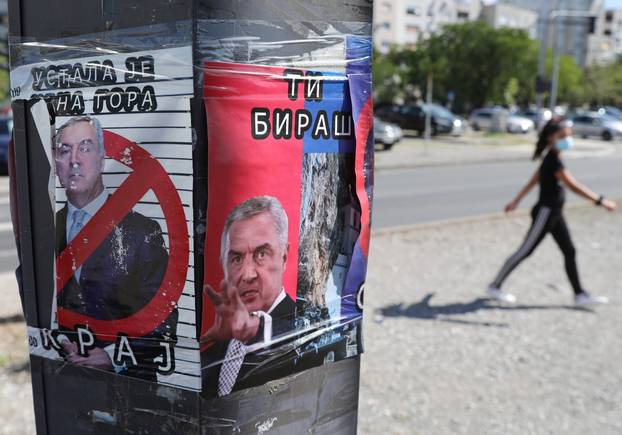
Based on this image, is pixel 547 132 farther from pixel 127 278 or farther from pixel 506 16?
pixel 506 16

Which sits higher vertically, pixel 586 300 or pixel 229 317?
pixel 229 317

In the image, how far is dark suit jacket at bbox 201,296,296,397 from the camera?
1.79 meters

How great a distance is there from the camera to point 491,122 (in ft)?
137

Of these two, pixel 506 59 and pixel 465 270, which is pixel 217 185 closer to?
pixel 465 270

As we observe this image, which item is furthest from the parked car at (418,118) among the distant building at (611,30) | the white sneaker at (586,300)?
the distant building at (611,30)

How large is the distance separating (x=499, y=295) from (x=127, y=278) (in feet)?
16.8

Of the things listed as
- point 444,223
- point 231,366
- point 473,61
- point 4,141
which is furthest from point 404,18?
point 231,366

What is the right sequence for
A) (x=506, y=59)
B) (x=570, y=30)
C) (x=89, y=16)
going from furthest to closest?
(x=570, y=30) → (x=506, y=59) → (x=89, y=16)

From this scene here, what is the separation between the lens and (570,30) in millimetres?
122812

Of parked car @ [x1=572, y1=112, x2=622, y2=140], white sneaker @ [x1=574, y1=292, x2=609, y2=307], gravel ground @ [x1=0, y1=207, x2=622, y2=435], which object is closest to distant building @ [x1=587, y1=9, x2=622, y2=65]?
parked car @ [x1=572, y1=112, x2=622, y2=140]

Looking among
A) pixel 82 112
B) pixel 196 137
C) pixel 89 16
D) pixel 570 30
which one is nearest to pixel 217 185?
pixel 196 137

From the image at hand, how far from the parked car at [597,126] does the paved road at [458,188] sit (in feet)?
50.6

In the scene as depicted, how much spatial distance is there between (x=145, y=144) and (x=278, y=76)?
36 cm

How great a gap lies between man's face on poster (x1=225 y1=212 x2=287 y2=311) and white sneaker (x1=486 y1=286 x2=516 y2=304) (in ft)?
16.1
